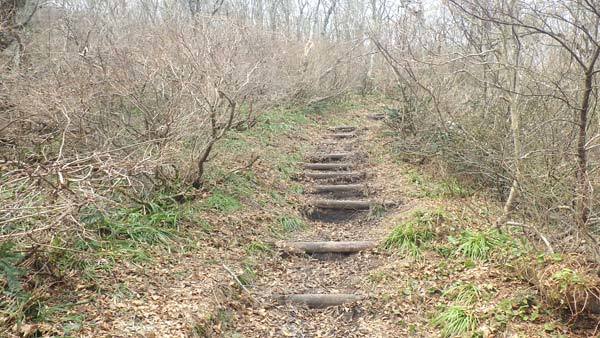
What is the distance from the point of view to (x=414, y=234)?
6148 millimetres

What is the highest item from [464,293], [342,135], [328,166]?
[342,135]

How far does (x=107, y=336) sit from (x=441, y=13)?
8648mm

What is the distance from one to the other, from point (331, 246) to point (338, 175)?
10.4ft

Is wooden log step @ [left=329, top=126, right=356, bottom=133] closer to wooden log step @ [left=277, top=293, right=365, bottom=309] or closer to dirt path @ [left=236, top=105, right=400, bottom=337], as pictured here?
dirt path @ [left=236, top=105, right=400, bottom=337]

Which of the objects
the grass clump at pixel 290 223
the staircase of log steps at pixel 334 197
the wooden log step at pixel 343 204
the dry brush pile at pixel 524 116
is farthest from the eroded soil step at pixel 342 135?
the grass clump at pixel 290 223

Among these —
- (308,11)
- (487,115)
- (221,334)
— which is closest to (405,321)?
(221,334)

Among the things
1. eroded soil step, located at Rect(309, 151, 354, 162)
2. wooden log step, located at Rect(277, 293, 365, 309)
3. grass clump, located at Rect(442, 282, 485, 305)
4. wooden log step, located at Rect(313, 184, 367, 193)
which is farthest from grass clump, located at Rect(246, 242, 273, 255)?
eroded soil step, located at Rect(309, 151, 354, 162)

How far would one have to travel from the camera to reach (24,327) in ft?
11.1

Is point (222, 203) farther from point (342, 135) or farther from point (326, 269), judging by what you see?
point (342, 135)

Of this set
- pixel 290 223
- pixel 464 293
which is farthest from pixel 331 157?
→ pixel 464 293

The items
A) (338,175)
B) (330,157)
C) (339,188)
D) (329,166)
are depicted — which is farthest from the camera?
(330,157)

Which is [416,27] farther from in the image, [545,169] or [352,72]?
[352,72]

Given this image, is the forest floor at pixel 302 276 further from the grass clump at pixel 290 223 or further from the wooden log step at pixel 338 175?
the wooden log step at pixel 338 175

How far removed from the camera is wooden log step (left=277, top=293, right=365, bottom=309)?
5.30m
